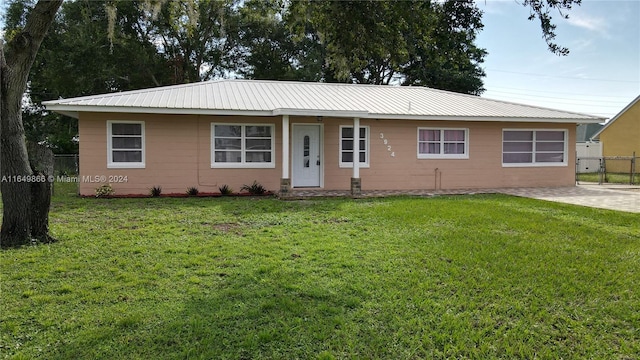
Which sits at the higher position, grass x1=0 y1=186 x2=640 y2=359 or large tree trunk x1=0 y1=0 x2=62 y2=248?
large tree trunk x1=0 y1=0 x2=62 y2=248

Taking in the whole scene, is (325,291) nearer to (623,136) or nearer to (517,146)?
(517,146)

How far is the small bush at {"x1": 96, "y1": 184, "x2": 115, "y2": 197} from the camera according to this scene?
11.9 m

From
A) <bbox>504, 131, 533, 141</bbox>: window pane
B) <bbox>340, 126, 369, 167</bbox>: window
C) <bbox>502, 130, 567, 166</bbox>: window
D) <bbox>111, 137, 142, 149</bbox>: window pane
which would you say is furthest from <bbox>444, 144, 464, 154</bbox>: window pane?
<bbox>111, 137, 142, 149</bbox>: window pane

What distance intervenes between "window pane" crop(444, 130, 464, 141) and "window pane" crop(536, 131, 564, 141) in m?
2.95

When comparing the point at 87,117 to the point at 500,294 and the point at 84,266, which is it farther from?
the point at 500,294

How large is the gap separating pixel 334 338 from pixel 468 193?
10.3 m

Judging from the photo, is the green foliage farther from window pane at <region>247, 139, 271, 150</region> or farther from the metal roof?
window pane at <region>247, 139, 271, 150</region>

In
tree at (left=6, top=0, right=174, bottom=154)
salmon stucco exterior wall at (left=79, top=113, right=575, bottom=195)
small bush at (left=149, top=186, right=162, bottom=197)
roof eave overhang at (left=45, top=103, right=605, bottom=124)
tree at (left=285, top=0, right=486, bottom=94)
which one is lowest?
small bush at (left=149, top=186, right=162, bottom=197)

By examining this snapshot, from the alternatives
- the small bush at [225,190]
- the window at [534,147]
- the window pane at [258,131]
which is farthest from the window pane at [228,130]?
the window at [534,147]

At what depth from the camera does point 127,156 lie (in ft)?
40.8

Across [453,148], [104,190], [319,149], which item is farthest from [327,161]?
[104,190]

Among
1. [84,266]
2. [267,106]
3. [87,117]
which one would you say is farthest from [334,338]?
[87,117]

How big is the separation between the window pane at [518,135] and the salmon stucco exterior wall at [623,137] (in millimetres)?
13774

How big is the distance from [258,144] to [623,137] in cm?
2426
